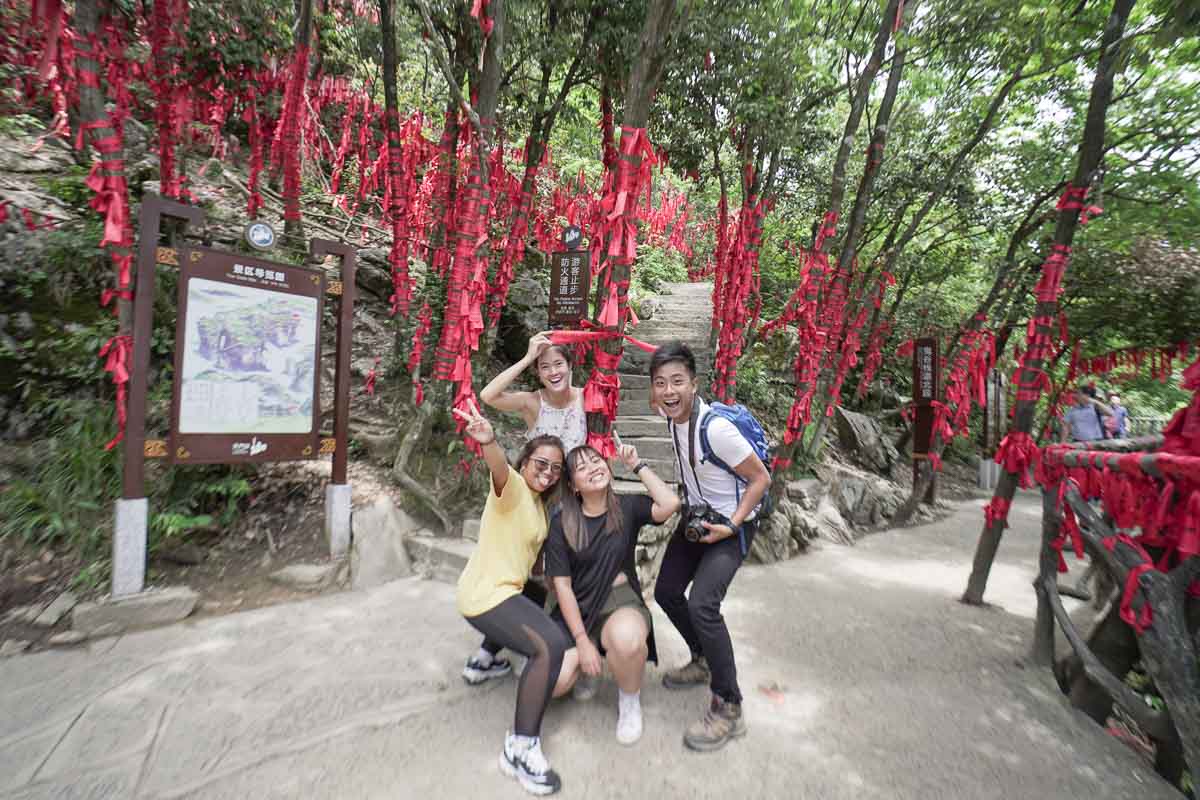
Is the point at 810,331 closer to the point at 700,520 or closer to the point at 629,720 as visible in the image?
the point at 700,520

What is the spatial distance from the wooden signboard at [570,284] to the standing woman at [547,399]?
2.50 m

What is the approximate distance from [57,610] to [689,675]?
12.1 feet

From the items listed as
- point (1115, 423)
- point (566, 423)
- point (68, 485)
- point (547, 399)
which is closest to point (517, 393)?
point (547, 399)

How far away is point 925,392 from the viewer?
312 inches

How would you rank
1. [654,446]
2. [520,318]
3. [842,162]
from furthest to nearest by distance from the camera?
[520,318], [654,446], [842,162]

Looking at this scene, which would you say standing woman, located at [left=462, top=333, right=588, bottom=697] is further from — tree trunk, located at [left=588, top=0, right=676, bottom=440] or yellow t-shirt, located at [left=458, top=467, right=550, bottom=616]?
yellow t-shirt, located at [left=458, top=467, right=550, bottom=616]

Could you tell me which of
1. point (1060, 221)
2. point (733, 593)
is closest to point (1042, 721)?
point (733, 593)

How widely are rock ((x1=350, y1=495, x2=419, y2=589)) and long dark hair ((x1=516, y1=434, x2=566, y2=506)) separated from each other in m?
2.31

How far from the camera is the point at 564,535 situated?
7.80 ft

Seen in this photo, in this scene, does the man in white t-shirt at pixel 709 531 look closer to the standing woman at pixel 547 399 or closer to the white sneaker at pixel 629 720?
the white sneaker at pixel 629 720

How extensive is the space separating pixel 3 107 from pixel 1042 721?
10433mm

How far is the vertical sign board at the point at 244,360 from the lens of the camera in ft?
11.9

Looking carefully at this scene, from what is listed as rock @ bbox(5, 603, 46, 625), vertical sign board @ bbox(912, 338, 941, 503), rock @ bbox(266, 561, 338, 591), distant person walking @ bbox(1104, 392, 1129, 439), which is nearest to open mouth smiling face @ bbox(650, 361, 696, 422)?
rock @ bbox(266, 561, 338, 591)

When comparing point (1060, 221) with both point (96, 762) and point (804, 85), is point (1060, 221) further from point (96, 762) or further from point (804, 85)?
point (96, 762)
